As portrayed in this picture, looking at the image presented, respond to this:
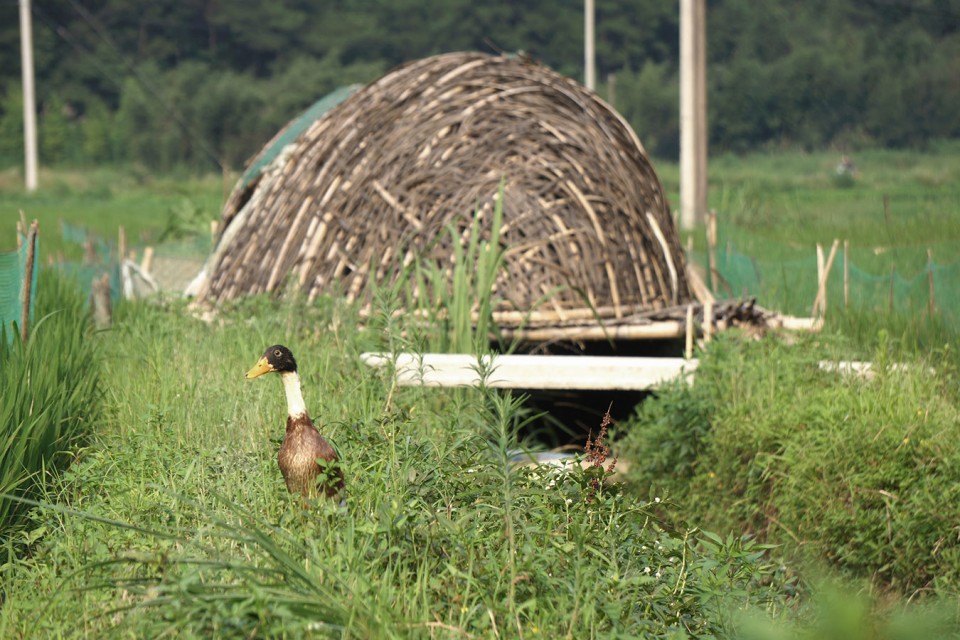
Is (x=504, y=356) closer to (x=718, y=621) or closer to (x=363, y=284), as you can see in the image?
(x=363, y=284)

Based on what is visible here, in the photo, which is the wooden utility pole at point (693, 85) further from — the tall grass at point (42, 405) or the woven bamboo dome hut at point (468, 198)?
the tall grass at point (42, 405)

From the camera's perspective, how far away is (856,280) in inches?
430

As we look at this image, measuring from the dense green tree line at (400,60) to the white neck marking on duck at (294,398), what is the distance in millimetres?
38362

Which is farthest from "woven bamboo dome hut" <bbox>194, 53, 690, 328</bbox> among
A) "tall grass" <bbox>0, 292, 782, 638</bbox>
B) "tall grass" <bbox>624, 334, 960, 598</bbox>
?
"tall grass" <bbox>0, 292, 782, 638</bbox>

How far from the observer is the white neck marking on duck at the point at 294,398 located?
15.3ft

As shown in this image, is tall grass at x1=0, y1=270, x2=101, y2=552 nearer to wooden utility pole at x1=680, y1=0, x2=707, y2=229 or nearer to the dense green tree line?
wooden utility pole at x1=680, y1=0, x2=707, y2=229

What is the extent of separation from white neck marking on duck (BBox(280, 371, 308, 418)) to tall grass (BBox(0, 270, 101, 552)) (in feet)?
3.44

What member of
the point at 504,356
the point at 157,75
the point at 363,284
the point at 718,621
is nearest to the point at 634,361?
the point at 504,356

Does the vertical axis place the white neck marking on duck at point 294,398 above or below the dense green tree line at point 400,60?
below

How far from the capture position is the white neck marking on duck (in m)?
4.65

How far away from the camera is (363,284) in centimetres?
851

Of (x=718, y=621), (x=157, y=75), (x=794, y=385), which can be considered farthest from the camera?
(x=157, y=75)

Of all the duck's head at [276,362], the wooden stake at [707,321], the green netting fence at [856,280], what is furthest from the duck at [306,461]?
the green netting fence at [856,280]

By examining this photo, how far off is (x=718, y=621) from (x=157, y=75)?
46599 millimetres
